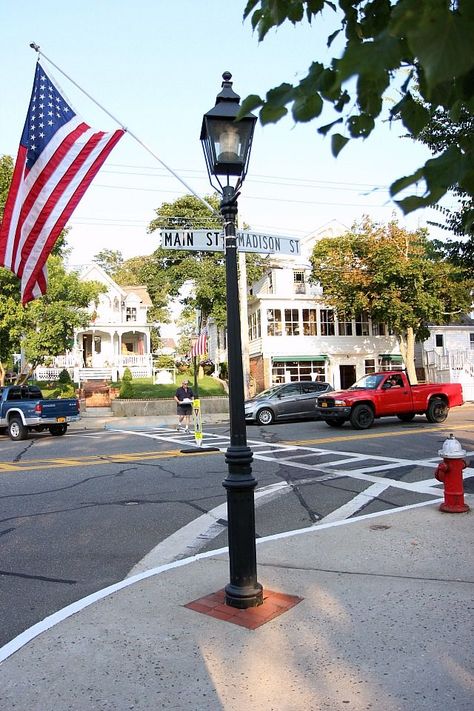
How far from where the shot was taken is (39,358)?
24.7m

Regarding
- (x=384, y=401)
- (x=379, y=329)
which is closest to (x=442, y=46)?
(x=384, y=401)

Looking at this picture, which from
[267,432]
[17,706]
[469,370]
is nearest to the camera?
[17,706]

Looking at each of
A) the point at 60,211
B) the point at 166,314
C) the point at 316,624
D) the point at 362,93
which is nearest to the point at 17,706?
the point at 316,624

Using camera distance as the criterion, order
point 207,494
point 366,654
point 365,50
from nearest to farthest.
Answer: point 365,50
point 366,654
point 207,494

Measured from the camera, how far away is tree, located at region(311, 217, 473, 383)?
102ft

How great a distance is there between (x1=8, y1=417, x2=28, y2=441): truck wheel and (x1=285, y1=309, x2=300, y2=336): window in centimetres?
2029

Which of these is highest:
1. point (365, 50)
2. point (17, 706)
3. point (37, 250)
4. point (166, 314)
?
point (166, 314)

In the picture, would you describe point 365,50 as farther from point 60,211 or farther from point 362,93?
point 60,211

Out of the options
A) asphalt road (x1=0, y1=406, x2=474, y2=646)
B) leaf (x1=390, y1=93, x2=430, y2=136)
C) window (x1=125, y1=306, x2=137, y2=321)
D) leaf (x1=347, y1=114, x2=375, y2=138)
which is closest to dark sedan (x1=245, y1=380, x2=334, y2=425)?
asphalt road (x1=0, y1=406, x2=474, y2=646)

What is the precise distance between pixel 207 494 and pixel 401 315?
24.5m

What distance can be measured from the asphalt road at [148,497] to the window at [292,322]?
2024 cm

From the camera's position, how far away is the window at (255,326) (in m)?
36.8

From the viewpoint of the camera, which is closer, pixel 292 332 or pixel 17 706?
pixel 17 706

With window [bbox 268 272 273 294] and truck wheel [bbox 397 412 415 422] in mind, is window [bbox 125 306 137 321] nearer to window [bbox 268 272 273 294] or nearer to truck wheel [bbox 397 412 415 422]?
window [bbox 268 272 273 294]
